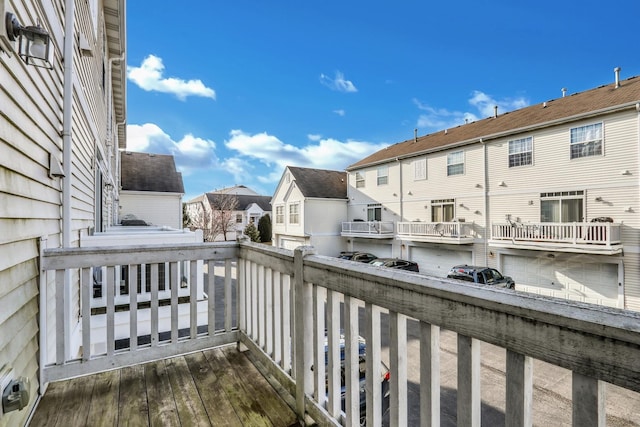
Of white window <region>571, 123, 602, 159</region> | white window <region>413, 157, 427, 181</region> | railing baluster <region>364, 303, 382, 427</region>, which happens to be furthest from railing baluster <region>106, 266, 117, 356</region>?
white window <region>413, 157, 427, 181</region>

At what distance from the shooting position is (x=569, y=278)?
10109 millimetres

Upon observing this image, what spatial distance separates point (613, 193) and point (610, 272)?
2390 millimetres

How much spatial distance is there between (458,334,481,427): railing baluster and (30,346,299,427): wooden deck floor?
46.4 inches

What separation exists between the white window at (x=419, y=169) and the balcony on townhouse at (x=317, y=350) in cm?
1244

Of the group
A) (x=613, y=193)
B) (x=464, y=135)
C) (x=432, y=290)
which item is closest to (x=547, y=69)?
(x=464, y=135)

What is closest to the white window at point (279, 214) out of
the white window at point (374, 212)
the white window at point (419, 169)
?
the white window at point (374, 212)

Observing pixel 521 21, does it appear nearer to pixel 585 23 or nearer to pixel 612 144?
pixel 585 23

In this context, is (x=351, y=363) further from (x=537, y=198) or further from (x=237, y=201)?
(x=237, y=201)

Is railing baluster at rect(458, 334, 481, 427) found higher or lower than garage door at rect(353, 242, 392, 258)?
higher

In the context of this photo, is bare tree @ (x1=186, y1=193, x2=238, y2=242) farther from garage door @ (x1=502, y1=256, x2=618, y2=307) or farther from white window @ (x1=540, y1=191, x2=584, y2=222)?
white window @ (x1=540, y1=191, x2=584, y2=222)

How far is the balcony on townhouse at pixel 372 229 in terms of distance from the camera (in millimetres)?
15742

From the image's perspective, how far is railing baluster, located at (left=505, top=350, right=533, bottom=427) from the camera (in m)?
0.78

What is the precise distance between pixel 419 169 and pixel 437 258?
424 cm

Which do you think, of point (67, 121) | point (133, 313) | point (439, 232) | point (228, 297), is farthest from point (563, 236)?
point (67, 121)
